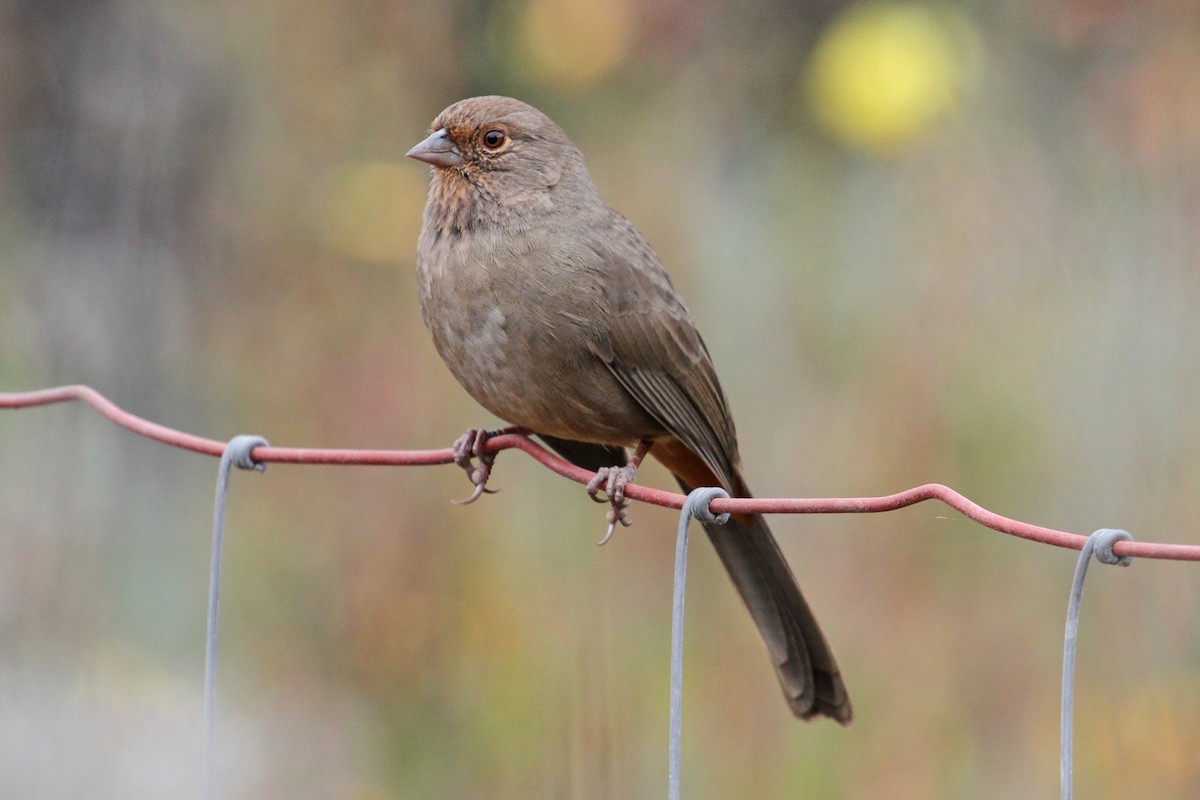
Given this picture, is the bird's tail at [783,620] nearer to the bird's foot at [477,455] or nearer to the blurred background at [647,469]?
the bird's foot at [477,455]

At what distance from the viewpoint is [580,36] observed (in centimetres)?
579

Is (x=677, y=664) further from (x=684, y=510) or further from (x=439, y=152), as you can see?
(x=439, y=152)

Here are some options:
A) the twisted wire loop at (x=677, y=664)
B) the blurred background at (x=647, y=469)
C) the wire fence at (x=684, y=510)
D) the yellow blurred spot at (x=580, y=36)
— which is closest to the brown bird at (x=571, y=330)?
the wire fence at (x=684, y=510)

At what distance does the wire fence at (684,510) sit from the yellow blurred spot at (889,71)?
2.59 meters

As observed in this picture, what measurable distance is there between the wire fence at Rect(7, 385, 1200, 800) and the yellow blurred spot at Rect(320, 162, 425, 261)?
7.99ft

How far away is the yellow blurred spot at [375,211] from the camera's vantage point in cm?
577

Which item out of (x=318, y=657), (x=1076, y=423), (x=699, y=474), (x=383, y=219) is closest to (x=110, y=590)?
(x=318, y=657)

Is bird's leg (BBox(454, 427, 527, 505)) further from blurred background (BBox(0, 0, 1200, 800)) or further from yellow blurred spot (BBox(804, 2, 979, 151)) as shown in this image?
yellow blurred spot (BBox(804, 2, 979, 151))

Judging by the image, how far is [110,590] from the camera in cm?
575

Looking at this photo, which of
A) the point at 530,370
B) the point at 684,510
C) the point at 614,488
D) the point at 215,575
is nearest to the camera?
the point at 684,510

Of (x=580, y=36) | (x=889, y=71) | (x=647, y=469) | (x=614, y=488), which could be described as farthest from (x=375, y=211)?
(x=614, y=488)

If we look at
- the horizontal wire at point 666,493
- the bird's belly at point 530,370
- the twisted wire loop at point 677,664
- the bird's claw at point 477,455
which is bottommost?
the twisted wire loop at point 677,664

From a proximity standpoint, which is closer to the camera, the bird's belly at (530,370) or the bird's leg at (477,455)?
the bird's belly at (530,370)

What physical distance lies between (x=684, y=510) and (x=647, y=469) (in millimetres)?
3326
